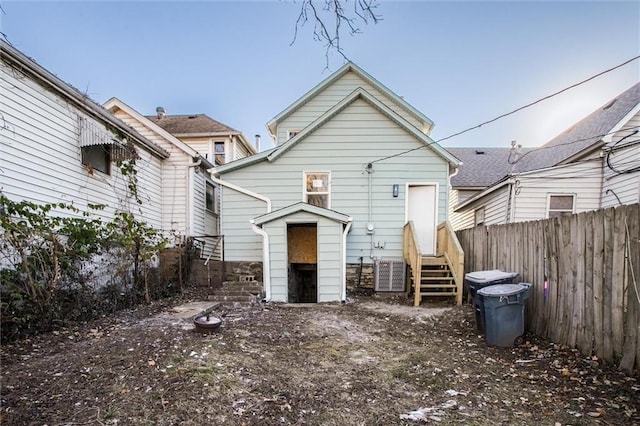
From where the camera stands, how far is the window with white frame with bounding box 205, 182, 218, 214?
12180mm

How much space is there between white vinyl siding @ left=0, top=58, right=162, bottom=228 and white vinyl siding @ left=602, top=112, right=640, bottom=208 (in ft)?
44.6

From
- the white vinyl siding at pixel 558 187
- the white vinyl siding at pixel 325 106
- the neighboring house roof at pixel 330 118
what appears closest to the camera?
the neighboring house roof at pixel 330 118

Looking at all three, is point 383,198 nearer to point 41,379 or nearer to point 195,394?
point 195,394

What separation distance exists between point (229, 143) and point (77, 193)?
7538 mm

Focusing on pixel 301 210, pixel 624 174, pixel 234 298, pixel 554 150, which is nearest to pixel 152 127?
pixel 301 210

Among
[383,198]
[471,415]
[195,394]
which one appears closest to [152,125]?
[383,198]

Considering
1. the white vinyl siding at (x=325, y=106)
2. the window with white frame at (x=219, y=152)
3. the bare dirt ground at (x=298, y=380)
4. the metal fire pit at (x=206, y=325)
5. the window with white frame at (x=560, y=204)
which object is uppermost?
the white vinyl siding at (x=325, y=106)

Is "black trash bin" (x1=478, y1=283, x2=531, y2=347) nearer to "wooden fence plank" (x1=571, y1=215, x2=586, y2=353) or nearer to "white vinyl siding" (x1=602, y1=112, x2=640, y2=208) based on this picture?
"wooden fence plank" (x1=571, y1=215, x2=586, y2=353)

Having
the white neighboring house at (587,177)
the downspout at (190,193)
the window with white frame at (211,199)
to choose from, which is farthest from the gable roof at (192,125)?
the white neighboring house at (587,177)

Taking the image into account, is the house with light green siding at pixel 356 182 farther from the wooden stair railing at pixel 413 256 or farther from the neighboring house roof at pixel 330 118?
the wooden stair railing at pixel 413 256

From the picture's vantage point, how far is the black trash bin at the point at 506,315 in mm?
4203

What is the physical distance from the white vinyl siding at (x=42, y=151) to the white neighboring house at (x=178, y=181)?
232cm

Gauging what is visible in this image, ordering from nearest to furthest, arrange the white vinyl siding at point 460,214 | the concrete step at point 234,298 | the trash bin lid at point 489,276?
the trash bin lid at point 489,276 → the concrete step at point 234,298 → the white vinyl siding at point 460,214

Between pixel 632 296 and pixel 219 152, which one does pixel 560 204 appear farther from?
pixel 219 152
